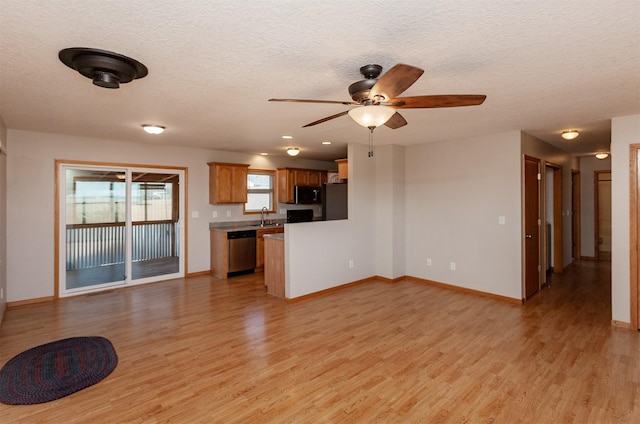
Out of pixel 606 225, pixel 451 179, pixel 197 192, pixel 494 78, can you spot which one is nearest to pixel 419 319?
pixel 451 179

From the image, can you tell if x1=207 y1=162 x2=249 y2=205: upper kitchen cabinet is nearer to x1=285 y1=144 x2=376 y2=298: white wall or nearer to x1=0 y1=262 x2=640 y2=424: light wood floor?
x1=0 y1=262 x2=640 y2=424: light wood floor

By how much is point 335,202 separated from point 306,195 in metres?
1.50

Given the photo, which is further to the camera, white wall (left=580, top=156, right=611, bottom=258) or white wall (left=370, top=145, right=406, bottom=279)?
white wall (left=580, top=156, right=611, bottom=258)

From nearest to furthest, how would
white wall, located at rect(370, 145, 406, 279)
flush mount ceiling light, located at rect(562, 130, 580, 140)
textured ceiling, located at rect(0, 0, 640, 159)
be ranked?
textured ceiling, located at rect(0, 0, 640, 159)
flush mount ceiling light, located at rect(562, 130, 580, 140)
white wall, located at rect(370, 145, 406, 279)

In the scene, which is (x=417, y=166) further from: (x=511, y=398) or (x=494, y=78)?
(x=511, y=398)

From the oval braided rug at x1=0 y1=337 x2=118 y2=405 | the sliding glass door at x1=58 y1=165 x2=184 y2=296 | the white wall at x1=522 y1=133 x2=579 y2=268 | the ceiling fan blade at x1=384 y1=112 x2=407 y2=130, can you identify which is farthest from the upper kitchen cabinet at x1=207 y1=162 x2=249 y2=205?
the white wall at x1=522 y1=133 x2=579 y2=268

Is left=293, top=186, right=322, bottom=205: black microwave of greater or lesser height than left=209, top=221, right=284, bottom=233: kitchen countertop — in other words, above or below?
above

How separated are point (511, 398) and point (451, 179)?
353 centimetres

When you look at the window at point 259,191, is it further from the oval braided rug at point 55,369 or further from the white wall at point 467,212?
the oval braided rug at point 55,369

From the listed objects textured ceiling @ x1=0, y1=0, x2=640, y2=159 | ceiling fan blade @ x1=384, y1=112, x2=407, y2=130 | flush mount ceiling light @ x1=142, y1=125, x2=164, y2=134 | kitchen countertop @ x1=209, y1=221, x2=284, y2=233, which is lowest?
kitchen countertop @ x1=209, y1=221, x2=284, y2=233

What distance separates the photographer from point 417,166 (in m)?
5.76

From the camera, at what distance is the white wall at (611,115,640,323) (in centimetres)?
368

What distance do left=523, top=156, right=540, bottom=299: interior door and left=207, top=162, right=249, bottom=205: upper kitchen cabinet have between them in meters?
4.84

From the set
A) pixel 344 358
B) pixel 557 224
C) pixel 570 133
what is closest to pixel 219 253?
pixel 344 358
